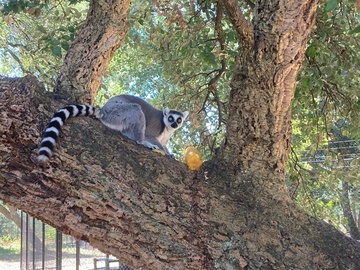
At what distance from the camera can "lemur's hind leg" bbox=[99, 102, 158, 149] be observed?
4641 mm

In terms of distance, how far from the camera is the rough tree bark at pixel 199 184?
2.37 m

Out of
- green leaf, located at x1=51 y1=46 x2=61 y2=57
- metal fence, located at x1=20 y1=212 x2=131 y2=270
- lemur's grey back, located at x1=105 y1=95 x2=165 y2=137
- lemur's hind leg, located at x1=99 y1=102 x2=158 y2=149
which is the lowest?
metal fence, located at x1=20 y1=212 x2=131 y2=270

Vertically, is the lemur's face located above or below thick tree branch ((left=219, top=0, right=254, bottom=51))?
above

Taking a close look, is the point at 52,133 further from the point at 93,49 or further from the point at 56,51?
the point at 56,51

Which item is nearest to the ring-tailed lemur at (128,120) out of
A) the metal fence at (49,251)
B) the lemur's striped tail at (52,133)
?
the lemur's striped tail at (52,133)

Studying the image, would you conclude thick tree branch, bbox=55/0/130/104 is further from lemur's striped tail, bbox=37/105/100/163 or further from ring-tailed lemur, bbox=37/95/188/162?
lemur's striped tail, bbox=37/105/100/163

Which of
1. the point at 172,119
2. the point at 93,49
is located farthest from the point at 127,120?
the point at 93,49

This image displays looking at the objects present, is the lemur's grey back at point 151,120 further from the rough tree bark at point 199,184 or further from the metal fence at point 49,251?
the rough tree bark at point 199,184

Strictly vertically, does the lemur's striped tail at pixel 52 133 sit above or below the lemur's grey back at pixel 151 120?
below

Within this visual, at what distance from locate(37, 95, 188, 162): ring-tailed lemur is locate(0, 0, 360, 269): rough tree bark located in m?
0.09

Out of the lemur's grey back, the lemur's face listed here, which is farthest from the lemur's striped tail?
the lemur's face

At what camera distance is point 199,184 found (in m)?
2.58

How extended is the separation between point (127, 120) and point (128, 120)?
1cm

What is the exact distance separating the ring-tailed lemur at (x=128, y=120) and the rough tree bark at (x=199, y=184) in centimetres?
9
